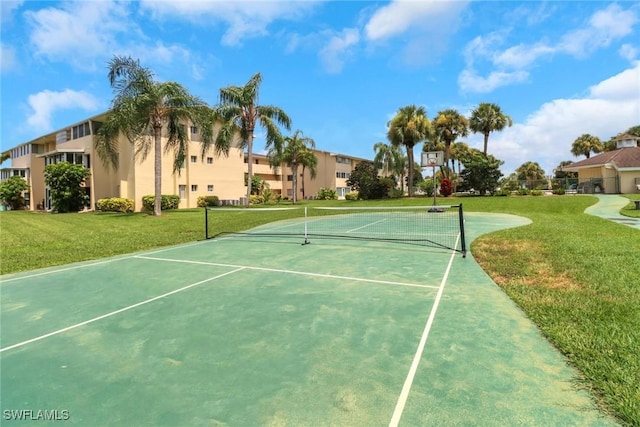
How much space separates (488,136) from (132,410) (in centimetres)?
4695

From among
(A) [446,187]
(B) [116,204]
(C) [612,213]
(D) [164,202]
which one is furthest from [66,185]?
(C) [612,213]

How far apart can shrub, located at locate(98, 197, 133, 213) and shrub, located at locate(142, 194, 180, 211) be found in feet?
3.99

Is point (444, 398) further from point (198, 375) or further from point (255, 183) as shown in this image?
point (255, 183)

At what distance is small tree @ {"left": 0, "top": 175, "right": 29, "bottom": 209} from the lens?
1613 inches

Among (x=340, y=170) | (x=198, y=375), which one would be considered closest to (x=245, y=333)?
(x=198, y=375)

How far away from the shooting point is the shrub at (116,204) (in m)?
29.2

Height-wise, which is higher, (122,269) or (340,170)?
(340,170)

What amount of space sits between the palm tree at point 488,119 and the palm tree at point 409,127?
10.4 meters

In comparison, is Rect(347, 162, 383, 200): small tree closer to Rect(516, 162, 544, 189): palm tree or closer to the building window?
the building window

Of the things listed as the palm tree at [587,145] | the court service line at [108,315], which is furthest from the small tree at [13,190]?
the palm tree at [587,145]

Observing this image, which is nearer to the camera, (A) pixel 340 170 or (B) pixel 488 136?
(B) pixel 488 136

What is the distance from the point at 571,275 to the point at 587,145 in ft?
207

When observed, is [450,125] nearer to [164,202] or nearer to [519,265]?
[164,202]

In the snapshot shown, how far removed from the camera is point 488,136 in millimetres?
42219
